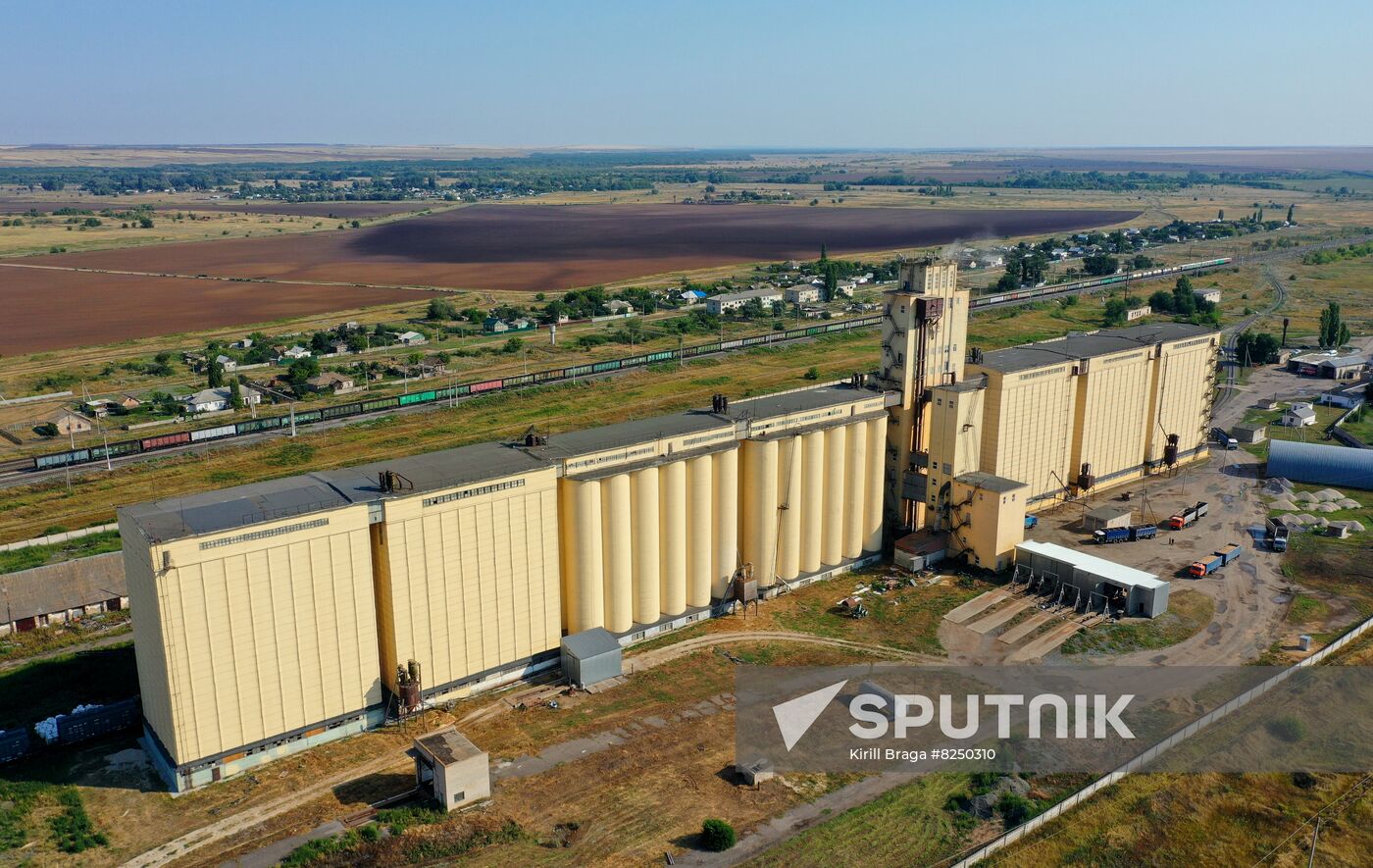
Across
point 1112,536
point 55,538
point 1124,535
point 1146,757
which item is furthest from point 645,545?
point 55,538

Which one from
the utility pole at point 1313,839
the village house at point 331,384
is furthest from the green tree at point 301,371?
the utility pole at point 1313,839

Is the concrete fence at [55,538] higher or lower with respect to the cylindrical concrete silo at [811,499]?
lower

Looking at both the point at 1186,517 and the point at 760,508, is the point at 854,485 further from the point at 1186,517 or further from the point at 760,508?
the point at 1186,517

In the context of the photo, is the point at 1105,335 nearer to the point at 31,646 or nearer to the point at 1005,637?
the point at 1005,637

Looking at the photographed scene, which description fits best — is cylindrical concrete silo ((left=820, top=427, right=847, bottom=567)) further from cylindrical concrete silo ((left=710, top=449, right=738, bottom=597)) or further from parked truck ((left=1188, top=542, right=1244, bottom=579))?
parked truck ((left=1188, top=542, right=1244, bottom=579))

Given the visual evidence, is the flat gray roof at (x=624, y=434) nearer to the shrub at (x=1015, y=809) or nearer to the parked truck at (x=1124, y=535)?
the shrub at (x=1015, y=809)
